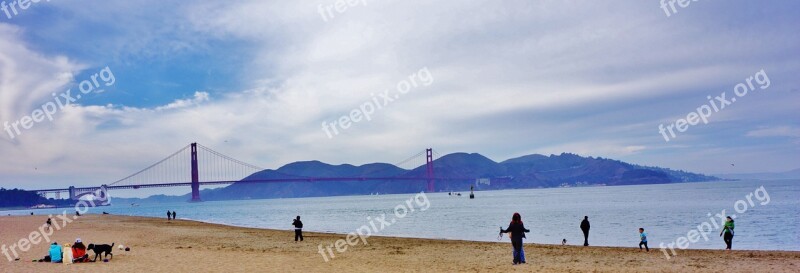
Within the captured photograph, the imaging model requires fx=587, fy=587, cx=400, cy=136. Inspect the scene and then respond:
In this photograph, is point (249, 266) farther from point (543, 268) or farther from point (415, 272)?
point (543, 268)

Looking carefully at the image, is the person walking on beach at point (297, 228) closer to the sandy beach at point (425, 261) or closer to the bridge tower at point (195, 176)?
the sandy beach at point (425, 261)

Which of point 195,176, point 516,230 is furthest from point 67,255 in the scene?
point 195,176

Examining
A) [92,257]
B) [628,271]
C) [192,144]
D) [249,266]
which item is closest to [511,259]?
[628,271]

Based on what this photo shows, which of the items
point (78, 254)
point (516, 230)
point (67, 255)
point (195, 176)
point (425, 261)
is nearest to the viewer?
point (516, 230)

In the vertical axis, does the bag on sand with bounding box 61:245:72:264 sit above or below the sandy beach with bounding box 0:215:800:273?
above

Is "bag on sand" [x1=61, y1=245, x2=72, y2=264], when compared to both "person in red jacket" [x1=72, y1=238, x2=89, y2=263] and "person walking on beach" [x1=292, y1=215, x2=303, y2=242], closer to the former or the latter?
"person in red jacket" [x1=72, y1=238, x2=89, y2=263]

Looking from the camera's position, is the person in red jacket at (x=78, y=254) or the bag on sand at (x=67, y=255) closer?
the bag on sand at (x=67, y=255)

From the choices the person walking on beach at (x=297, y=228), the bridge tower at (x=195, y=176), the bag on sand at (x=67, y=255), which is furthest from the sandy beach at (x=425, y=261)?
the bridge tower at (x=195, y=176)

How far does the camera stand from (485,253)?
1859 cm

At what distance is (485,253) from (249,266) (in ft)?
24.6

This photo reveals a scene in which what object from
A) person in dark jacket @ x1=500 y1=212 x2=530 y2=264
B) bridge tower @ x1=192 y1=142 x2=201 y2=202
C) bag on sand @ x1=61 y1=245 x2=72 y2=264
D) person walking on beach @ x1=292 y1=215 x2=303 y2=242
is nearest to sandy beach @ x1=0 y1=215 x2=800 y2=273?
bag on sand @ x1=61 y1=245 x2=72 y2=264

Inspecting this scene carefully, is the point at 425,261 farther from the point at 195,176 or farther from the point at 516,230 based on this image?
the point at 195,176

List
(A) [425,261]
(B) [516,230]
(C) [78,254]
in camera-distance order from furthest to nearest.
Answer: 1. (A) [425,261]
2. (C) [78,254]
3. (B) [516,230]

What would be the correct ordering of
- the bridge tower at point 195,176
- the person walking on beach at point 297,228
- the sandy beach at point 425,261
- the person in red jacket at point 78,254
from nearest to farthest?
the sandy beach at point 425,261
the person in red jacket at point 78,254
the person walking on beach at point 297,228
the bridge tower at point 195,176
